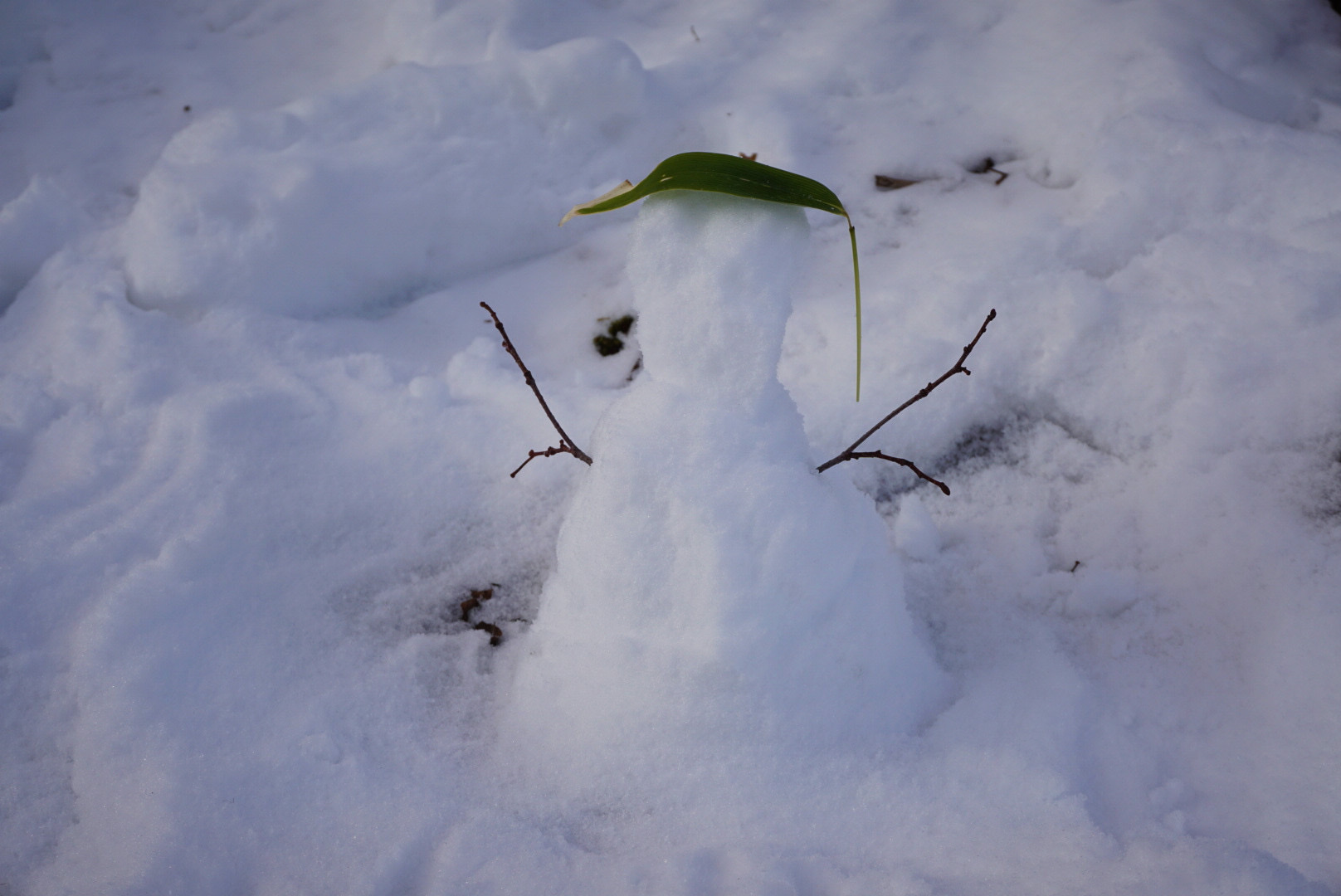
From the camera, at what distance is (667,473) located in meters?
0.97

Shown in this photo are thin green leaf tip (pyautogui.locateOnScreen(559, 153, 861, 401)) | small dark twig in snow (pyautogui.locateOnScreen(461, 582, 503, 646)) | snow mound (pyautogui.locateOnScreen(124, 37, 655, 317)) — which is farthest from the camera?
snow mound (pyautogui.locateOnScreen(124, 37, 655, 317))

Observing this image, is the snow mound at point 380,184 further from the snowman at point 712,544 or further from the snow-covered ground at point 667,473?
the snowman at point 712,544

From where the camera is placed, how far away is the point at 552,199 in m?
1.95

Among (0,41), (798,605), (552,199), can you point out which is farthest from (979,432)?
(0,41)

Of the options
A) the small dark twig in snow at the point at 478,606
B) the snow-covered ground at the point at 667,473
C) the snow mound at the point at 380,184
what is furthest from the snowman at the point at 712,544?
the snow mound at the point at 380,184

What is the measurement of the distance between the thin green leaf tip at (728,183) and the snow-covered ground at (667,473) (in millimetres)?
48

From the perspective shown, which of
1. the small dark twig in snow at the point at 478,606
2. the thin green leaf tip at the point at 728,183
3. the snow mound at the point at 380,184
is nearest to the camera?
the thin green leaf tip at the point at 728,183

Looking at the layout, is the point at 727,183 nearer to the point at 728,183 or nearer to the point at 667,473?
the point at 728,183

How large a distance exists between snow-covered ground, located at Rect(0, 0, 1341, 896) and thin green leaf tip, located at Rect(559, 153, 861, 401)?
48mm

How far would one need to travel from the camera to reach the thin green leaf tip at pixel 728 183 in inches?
34.8

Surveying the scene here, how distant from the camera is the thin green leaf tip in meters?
0.88

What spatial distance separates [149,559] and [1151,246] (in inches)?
77.2

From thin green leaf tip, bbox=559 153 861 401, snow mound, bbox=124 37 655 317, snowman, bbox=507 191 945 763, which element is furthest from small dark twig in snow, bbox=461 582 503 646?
snow mound, bbox=124 37 655 317

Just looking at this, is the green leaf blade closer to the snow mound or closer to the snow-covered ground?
the snow-covered ground
